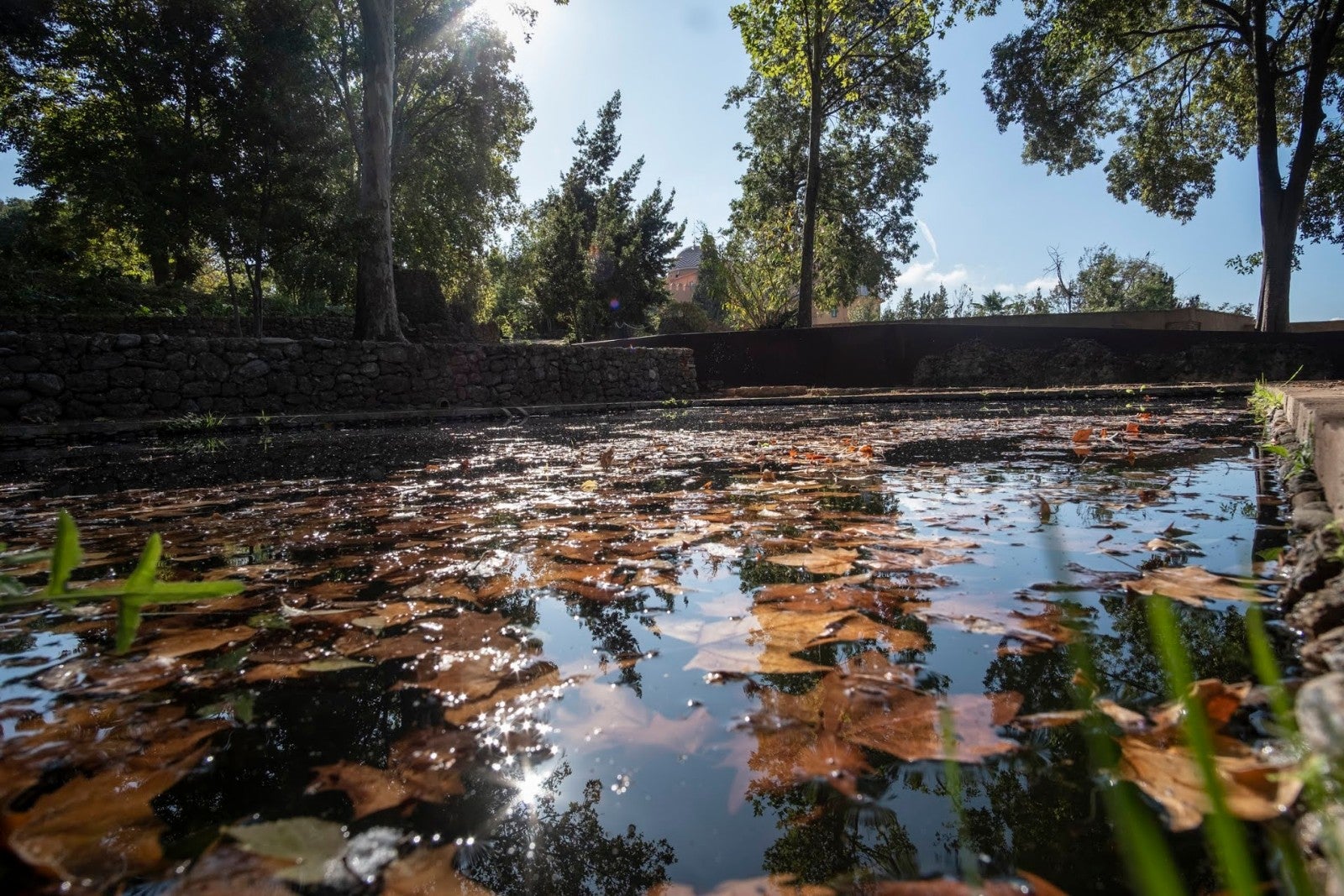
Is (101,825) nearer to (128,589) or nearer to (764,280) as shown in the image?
(128,589)

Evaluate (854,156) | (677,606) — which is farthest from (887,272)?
(677,606)

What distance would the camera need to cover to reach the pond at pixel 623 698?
0.67 m

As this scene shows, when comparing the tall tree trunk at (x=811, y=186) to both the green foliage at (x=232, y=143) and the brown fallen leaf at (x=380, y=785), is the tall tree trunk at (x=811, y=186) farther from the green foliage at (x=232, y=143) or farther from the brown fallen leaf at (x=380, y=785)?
the brown fallen leaf at (x=380, y=785)

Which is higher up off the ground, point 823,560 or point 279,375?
point 279,375

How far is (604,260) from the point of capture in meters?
31.0

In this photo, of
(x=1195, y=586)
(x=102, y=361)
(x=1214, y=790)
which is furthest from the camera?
(x=102, y=361)

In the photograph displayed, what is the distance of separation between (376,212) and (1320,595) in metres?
12.8

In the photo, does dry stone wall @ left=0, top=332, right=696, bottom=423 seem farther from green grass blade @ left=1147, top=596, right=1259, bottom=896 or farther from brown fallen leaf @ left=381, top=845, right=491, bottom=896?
green grass blade @ left=1147, top=596, right=1259, bottom=896

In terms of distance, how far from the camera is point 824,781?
0.79m

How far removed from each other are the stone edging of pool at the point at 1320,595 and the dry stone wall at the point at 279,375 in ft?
31.7

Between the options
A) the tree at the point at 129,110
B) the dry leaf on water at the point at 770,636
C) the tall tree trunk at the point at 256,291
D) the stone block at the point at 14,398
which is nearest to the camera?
the dry leaf on water at the point at 770,636

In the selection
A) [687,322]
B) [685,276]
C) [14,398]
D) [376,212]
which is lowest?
[14,398]

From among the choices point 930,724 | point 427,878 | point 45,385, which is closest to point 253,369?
point 45,385

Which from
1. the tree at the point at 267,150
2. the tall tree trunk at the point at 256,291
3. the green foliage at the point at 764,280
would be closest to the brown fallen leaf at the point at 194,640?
the tree at the point at 267,150
